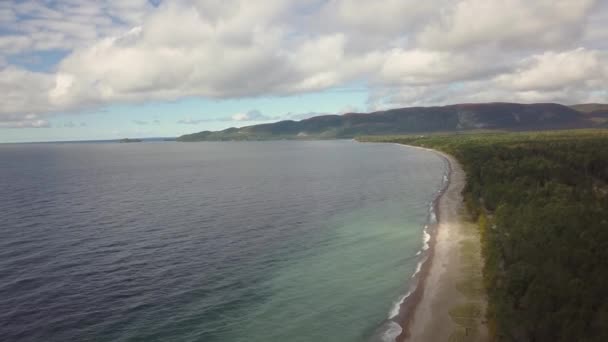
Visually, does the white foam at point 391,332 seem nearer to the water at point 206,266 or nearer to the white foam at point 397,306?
the water at point 206,266

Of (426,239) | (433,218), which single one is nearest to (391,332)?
(426,239)

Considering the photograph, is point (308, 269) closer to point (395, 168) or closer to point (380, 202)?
point (380, 202)

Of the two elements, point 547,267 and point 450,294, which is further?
point 450,294

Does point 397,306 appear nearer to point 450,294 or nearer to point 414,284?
point 450,294

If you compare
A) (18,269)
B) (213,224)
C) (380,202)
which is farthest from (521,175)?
(18,269)

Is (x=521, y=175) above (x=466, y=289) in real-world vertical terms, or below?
above

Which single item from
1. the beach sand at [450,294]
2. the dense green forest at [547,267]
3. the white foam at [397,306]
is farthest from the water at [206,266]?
the dense green forest at [547,267]

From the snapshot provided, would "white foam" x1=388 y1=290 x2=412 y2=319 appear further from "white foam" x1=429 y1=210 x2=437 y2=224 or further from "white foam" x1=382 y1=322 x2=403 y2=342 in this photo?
"white foam" x1=429 y1=210 x2=437 y2=224
